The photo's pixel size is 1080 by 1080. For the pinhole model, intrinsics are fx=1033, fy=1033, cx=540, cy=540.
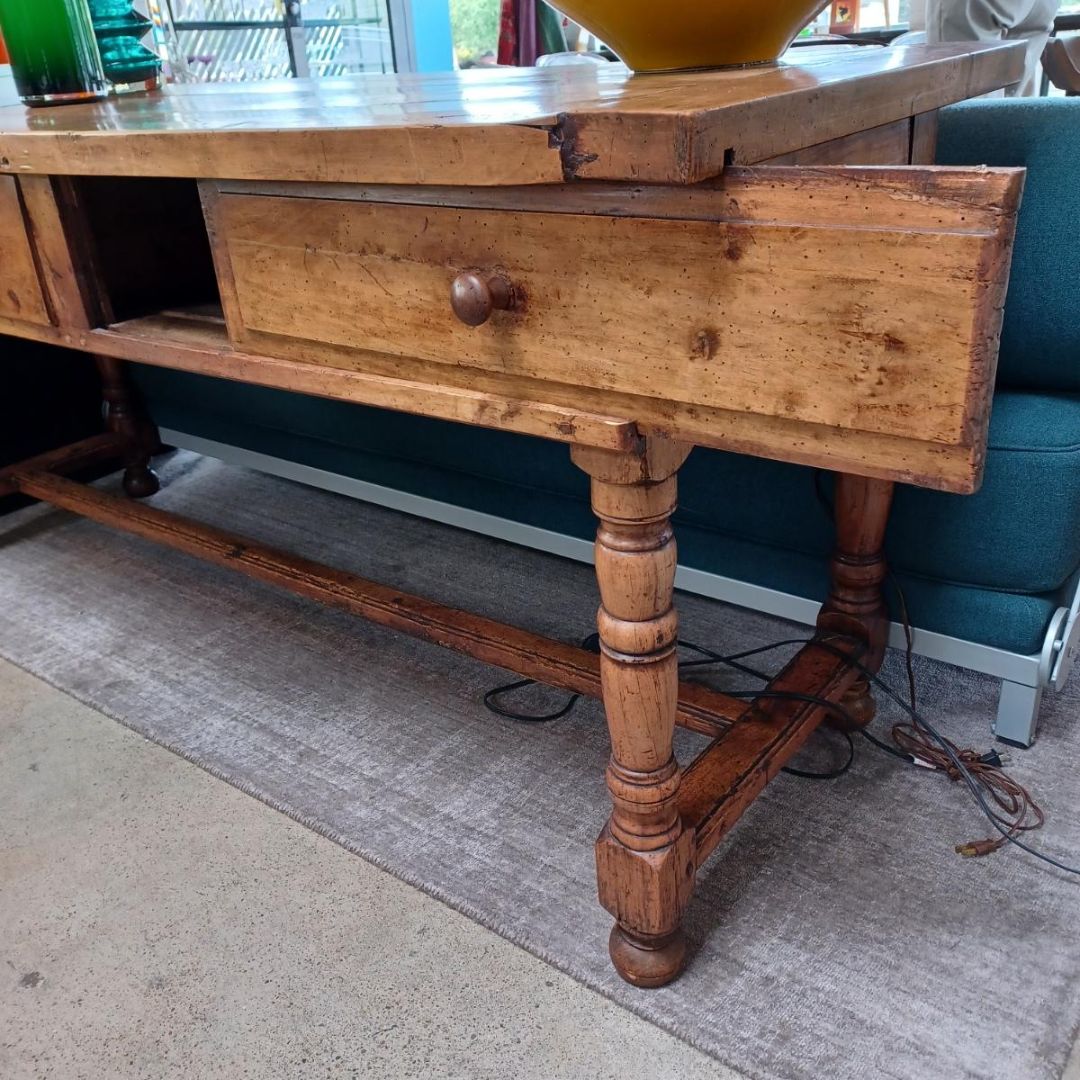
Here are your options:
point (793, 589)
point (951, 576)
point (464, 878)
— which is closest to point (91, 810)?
point (464, 878)

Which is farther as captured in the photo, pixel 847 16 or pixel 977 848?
pixel 847 16

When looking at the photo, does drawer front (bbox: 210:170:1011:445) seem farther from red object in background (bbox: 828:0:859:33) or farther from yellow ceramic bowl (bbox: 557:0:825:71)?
red object in background (bbox: 828:0:859:33)

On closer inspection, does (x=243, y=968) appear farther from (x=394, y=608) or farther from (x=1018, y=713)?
(x=1018, y=713)

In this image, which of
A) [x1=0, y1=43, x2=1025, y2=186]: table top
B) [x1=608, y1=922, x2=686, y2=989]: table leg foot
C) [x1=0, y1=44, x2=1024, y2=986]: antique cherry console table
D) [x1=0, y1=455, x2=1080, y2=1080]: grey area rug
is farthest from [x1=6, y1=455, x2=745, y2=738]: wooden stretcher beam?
[x1=0, y1=43, x2=1025, y2=186]: table top

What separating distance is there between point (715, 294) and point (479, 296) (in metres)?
0.15

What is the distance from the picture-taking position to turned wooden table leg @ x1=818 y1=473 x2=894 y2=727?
1068 mm

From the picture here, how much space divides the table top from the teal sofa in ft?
0.40

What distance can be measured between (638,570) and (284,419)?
3.83ft

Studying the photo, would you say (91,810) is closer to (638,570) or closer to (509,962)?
(509,962)

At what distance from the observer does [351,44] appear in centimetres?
402

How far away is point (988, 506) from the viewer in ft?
3.39

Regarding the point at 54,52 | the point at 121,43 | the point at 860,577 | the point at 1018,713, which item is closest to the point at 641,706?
the point at 860,577

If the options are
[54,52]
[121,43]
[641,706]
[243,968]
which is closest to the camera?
[641,706]

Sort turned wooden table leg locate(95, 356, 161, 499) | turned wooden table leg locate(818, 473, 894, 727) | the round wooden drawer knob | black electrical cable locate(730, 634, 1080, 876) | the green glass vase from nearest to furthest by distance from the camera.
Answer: the round wooden drawer knob < black electrical cable locate(730, 634, 1080, 876) < turned wooden table leg locate(818, 473, 894, 727) < the green glass vase < turned wooden table leg locate(95, 356, 161, 499)
